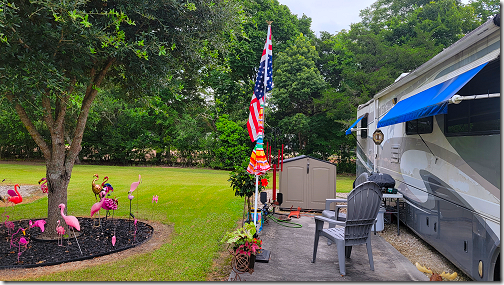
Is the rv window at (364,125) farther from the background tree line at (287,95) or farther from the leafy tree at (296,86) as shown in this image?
the leafy tree at (296,86)

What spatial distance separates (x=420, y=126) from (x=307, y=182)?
3.38m

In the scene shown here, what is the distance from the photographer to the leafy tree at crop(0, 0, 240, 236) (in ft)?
14.3

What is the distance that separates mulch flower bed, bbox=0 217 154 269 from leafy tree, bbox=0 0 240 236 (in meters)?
0.47

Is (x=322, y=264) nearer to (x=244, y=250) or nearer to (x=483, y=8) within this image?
(x=244, y=250)

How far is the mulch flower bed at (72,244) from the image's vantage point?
457 cm

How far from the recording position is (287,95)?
2005cm

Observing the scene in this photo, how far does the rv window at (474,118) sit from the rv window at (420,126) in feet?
1.96

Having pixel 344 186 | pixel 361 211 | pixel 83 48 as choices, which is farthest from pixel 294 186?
pixel 344 186

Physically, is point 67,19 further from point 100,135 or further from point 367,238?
point 100,135

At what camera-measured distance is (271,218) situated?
7066 mm

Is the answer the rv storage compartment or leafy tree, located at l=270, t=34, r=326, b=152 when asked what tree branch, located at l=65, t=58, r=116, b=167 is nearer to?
the rv storage compartment

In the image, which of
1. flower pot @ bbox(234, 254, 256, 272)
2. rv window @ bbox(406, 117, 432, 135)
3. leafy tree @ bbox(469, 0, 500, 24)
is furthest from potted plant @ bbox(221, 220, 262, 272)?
leafy tree @ bbox(469, 0, 500, 24)

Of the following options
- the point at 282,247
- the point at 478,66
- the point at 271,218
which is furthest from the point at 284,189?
the point at 478,66

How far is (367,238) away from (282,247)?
1419 millimetres
